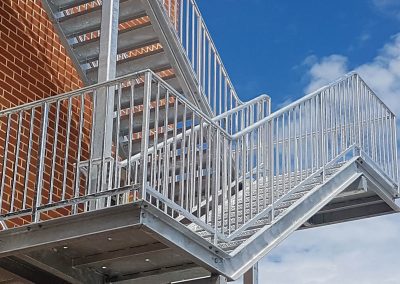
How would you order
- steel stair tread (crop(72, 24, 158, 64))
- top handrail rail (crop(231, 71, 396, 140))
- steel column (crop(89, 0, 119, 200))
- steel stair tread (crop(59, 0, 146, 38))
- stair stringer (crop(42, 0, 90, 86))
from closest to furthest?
steel column (crop(89, 0, 119, 200)) < top handrail rail (crop(231, 71, 396, 140)) < steel stair tread (crop(59, 0, 146, 38)) < steel stair tread (crop(72, 24, 158, 64)) < stair stringer (crop(42, 0, 90, 86))

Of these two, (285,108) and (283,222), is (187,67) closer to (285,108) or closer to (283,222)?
(285,108)

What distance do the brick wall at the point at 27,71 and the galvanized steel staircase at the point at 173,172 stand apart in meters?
0.08

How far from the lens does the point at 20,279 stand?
9.82m

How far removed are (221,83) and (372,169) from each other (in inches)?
103

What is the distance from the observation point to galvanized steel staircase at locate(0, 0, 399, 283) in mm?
8992

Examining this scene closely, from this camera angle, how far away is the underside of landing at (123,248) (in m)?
8.70

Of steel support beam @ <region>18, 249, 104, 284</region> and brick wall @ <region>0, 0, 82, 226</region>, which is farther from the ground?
brick wall @ <region>0, 0, 82, 226</region>

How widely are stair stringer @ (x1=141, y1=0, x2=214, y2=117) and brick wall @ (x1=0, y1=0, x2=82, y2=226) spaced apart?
49.7 inches

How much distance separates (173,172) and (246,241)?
1.14 meters

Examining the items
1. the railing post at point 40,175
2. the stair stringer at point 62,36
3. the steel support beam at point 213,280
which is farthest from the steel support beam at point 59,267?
the stair stringer at point 62,36

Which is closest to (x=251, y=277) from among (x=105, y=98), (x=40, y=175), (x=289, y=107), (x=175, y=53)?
(x=289, y=107)

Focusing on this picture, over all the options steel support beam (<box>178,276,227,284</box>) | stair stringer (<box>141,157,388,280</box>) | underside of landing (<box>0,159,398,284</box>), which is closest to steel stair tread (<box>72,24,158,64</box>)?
stair stringer (<box>141,157,388,280</box>)

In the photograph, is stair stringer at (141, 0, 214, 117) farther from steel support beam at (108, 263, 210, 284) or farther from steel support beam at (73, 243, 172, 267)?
steel support beam at (73, 243, 172, 267)

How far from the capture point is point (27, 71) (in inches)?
476
